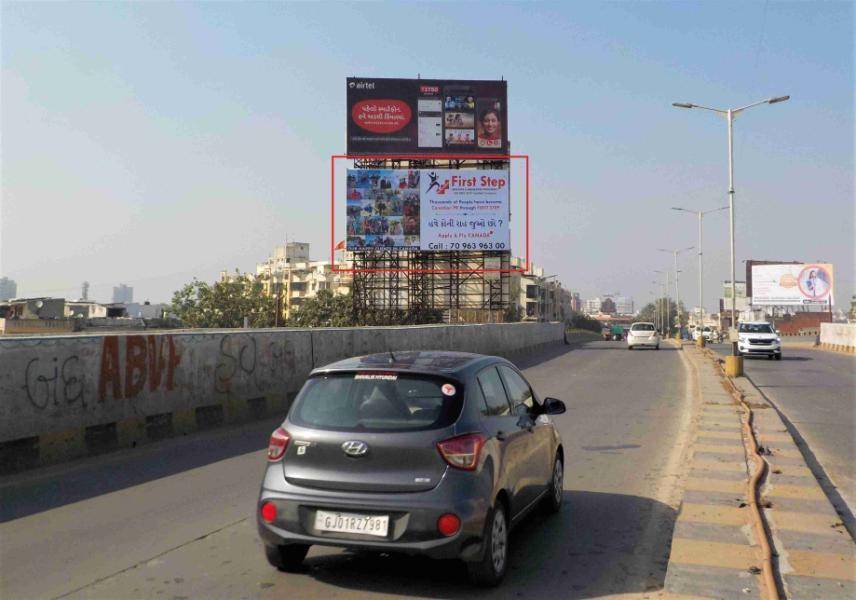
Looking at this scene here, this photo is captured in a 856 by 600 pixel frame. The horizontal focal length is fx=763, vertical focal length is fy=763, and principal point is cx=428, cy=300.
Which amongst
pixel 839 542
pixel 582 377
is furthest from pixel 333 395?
pixel 582 377

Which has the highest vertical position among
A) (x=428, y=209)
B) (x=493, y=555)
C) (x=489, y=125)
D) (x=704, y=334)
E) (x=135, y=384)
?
(x=489, y=125)

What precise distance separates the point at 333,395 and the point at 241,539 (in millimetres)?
1674

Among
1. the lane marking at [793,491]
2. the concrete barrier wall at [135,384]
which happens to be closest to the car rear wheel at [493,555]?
the lane marking at [793,491]

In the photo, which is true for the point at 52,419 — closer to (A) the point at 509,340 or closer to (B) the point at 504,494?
(B) the point at 504,494

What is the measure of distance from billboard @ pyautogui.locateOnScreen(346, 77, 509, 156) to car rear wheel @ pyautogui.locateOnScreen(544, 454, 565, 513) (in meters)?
38.5

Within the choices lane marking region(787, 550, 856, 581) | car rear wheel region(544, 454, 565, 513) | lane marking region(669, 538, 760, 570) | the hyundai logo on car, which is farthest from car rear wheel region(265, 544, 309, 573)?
lane marking region(787, 550, 856, 581)

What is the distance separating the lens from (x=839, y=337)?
45031 millimetres

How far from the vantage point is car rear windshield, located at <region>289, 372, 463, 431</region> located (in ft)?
16.1

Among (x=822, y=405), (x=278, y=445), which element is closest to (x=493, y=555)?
(x=278, y=445)

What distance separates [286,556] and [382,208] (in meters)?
38.9

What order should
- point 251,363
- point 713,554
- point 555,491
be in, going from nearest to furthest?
point 713,554
point 555,491
point 251,363

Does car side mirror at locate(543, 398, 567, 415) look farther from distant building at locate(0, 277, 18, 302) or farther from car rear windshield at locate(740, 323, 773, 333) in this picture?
distant building at locate(0, 277, 18, 302)

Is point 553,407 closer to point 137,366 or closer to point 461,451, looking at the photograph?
point 461,451

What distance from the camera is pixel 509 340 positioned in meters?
34.7
